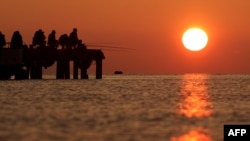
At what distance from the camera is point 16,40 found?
182m

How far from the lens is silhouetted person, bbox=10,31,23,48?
180750 millimetres

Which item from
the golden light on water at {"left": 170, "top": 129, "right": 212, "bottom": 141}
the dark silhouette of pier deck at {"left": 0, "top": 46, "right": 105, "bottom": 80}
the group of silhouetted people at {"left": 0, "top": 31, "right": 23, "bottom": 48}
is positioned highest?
the group of silhouetted people at {"left": 0, "top": 31, "right": 23, "bottom": 48}

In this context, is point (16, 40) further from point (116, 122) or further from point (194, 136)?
point (194, 136)

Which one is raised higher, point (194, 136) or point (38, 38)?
point (38, 38)

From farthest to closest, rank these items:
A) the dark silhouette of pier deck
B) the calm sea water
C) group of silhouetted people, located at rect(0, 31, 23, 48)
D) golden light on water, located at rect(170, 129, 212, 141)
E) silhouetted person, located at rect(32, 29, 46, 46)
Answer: silhouetted person, located at rect(32, 29, 46, 46)
the dark silhouette of pier deck
group of silhouetted people, located at rect(0, 31, 23, 48)
the calm sea water
golden light on water, located at rect(170, 129, 212, 141)

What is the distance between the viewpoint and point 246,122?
49938 millimetres

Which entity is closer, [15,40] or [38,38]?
[15,40]

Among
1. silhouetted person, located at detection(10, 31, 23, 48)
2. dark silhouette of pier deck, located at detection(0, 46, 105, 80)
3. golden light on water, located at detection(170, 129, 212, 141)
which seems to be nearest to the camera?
golden light on water, located at detection(170, 129, 212, 141)

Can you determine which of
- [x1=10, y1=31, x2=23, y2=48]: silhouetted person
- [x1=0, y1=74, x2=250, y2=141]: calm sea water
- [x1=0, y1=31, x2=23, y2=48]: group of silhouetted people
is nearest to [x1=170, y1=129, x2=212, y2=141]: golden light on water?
[x1=0, y1=74, x2=250, y2=141]: calm sea water

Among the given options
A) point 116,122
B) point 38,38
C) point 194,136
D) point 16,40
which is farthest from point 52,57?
point 194,136

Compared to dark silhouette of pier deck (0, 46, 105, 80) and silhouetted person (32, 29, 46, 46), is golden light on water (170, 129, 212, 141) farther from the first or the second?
silhouetted person (32, 29, 46, 46)

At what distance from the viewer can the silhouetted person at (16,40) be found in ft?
593

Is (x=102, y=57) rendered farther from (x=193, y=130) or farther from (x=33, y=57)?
(x=193, y=130)

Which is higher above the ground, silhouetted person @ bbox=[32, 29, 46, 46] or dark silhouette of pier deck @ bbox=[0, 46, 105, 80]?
silhouetted person @ bbox=[32, 29, 46, 46]
